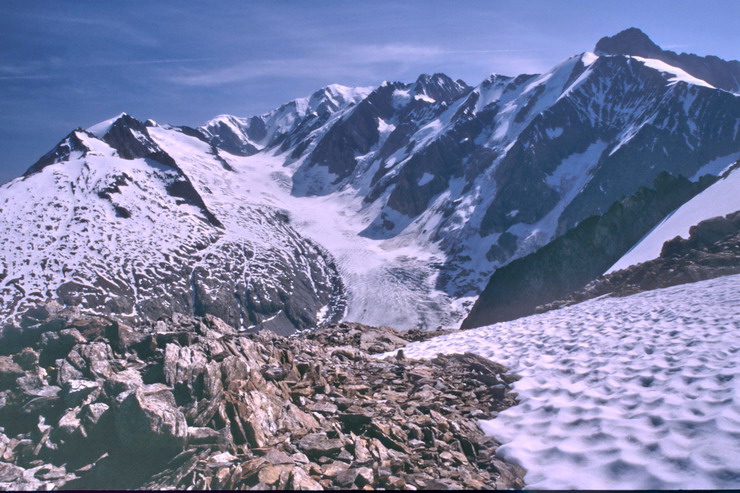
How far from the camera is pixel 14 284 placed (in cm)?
7812

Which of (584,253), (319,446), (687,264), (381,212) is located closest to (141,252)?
(381,212)

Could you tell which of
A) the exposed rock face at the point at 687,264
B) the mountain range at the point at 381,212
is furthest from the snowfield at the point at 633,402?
the mountain range at the point at 381,212

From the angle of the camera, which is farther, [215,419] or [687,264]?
[687,264]

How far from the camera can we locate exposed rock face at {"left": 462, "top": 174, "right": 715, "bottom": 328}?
51.8 m

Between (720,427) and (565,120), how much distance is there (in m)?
151

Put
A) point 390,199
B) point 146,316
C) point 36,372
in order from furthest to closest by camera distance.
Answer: point 390,199 < point 146,316 < point 36,372

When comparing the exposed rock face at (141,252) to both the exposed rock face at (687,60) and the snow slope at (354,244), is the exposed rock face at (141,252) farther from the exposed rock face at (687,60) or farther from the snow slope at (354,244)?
the exposed rock face at (687,60)

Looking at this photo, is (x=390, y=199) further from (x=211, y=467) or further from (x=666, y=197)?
(x=211, y=467)

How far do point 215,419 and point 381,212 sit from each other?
14718 cm

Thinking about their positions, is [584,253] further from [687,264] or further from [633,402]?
[633,402]

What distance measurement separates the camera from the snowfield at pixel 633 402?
571cm

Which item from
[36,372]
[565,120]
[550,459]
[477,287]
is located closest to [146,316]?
[477,287]

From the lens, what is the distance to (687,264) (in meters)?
19.9

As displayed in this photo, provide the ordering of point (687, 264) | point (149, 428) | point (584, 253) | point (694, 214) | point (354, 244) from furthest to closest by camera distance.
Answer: point (354, 244), point (584, 253), point (694, 214), point (687, 264), point (149, 428)
